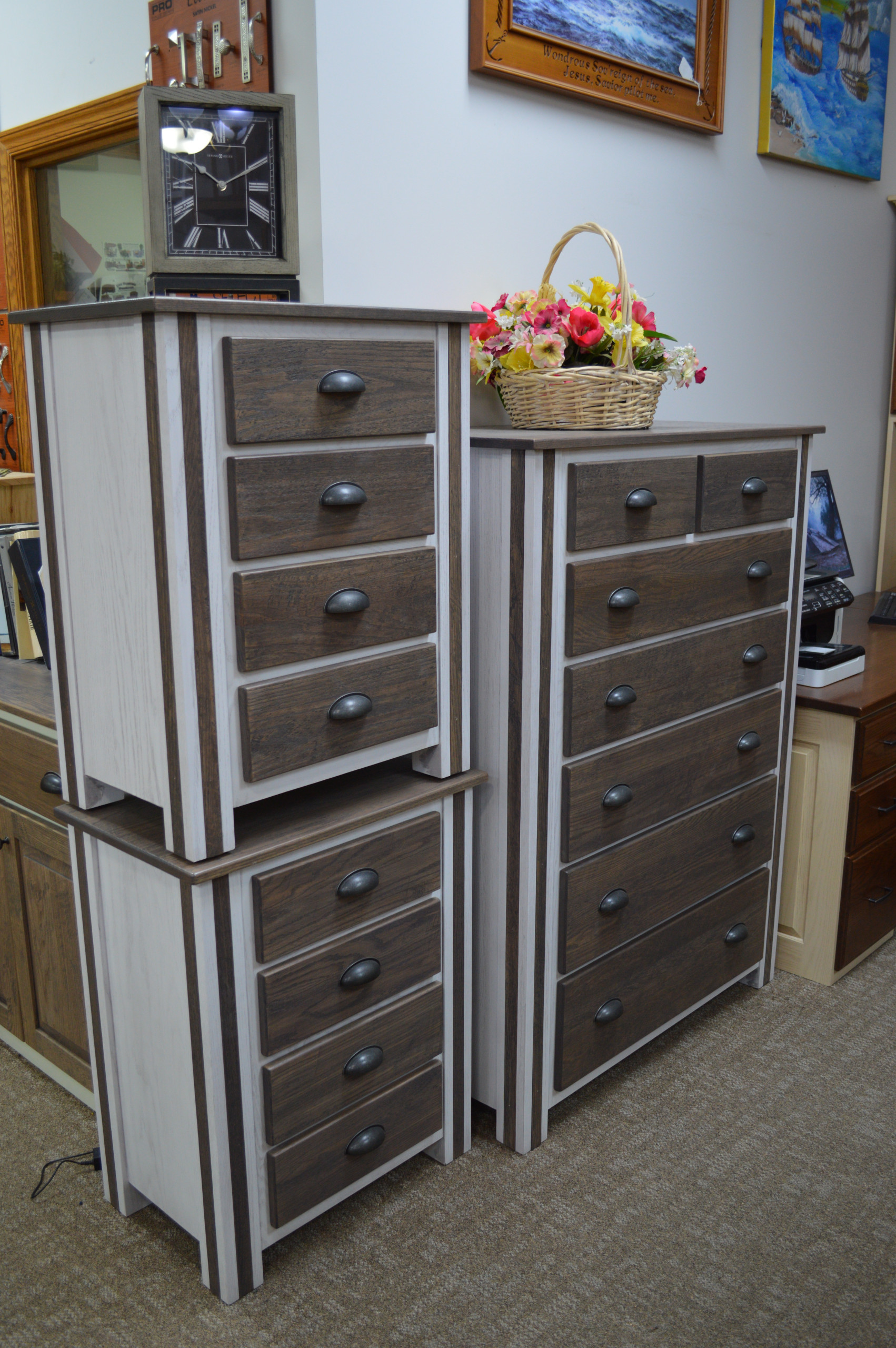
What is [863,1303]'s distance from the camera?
170cm

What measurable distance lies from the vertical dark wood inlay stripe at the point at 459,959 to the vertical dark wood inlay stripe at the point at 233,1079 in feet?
1.48

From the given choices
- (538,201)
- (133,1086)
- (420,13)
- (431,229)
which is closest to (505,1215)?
(133,1086)

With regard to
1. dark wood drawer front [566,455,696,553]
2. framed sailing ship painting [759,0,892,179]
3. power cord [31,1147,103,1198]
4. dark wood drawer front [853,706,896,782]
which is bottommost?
power cord [31,1147,103,1198]

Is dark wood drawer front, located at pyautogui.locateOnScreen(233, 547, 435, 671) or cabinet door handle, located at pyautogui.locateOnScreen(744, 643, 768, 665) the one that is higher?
dark wood drawer front, located at pyautogui.locateOnScreen(233, 547, 435, 671)

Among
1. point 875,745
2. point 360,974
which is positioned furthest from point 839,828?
point 360,974

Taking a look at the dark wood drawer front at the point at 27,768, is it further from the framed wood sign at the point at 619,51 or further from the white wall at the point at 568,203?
the framed wood sign at the point at 619,51

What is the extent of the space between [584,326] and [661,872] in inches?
42.5

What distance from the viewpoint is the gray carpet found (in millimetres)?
1652

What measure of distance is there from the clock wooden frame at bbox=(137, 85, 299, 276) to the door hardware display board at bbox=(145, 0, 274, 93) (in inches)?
9.3

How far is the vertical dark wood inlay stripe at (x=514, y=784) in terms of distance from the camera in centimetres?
178

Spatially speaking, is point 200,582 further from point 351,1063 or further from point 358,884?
point 351,1063

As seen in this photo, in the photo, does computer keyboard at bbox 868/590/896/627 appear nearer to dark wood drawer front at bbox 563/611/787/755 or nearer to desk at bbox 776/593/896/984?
desk at bbox 776/593/896/984

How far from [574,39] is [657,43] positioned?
12.9 inches

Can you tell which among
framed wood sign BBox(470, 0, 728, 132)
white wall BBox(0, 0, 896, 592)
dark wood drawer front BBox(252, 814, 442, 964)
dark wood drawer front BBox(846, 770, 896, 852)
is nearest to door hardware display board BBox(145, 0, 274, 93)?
white wall BBox(0, 0, 896, 592)
